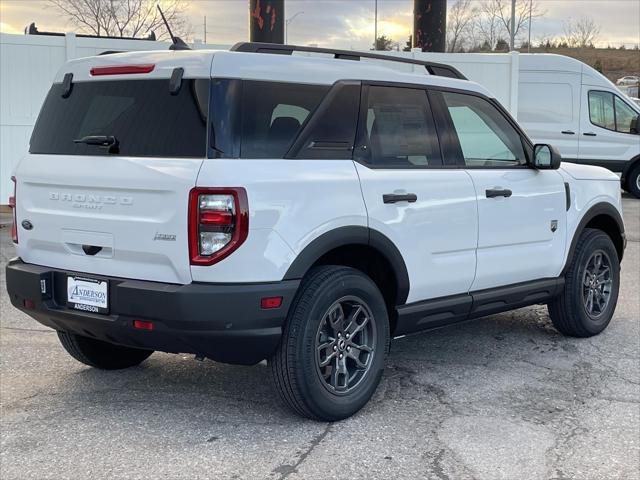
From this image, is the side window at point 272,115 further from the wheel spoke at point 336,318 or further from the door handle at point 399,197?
the wheel spoke at point 336,318

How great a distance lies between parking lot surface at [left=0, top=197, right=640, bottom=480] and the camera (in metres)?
3.63

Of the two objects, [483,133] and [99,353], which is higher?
[483,133]

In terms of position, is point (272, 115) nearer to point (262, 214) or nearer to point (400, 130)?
point (262, 214)

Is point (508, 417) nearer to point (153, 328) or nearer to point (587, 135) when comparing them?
point (153, 328)

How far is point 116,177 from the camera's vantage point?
3.88 metres

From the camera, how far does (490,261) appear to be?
16.3 ft

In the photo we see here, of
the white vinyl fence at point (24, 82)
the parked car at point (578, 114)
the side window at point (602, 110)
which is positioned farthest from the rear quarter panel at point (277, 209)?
the side window at point (602, 110)

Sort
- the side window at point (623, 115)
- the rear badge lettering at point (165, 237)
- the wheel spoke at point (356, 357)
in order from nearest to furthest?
the rear badge lettering at point (165, 237), the wheel spoke at point (356, 357), the side window at point (623, 115)

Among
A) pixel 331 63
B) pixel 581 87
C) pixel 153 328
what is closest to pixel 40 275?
pixel 153 328

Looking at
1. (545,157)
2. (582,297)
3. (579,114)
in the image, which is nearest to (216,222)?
(545,157)

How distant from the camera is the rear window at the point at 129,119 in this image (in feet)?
12.4

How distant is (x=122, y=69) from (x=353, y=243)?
60.8 inches

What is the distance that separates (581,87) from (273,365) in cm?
1391

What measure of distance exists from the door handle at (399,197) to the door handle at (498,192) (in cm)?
72
